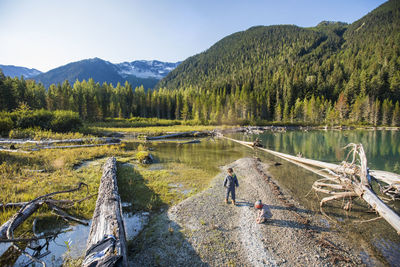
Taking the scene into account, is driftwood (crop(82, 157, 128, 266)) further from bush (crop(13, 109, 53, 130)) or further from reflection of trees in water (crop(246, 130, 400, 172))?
bush (crop(13, 109, 53, 130))

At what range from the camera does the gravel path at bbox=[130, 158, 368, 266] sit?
5832 millimetres

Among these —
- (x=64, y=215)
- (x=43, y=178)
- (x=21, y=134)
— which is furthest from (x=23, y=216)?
(x=21, y=134)

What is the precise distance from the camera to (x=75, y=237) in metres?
6.56

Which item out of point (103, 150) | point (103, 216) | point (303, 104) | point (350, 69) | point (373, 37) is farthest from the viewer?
point (373, 37)

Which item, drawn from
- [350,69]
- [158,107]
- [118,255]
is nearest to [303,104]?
[350,69]

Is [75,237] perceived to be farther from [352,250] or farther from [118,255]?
[352,250]

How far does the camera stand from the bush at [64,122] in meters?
33.0

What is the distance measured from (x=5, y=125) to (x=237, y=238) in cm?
3816

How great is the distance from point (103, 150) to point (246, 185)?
60.8 feet

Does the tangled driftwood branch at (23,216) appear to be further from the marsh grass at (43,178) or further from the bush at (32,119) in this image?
the bush at (32,119)

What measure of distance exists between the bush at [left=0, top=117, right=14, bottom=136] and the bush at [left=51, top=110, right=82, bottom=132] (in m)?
5.42

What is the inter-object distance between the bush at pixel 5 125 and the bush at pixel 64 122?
542cm

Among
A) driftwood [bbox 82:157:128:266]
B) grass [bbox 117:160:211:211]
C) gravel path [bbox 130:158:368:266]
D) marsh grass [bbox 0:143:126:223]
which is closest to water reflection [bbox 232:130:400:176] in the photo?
gravel path [bbox 130:158:368:266]

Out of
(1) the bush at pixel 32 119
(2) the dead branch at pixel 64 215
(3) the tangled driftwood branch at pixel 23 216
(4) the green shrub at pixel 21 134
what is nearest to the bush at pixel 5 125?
(1) the bush at pixel 32 119
